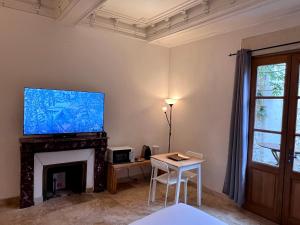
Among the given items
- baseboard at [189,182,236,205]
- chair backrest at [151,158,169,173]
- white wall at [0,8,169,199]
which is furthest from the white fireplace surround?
baseboard at [189,182,236,205]

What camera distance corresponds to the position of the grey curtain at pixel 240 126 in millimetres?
3363

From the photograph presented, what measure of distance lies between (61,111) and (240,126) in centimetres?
268

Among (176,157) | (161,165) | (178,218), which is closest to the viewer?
(178,218)

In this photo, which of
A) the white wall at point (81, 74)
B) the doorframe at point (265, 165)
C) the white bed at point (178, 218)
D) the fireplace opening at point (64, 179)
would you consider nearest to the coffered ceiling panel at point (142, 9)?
the white wall at point (81, 74)

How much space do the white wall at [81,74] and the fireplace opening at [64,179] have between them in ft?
1.49

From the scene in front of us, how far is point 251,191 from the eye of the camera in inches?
135

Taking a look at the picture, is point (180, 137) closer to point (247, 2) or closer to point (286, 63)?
point (286, 63)

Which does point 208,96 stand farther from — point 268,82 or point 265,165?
point 265,165

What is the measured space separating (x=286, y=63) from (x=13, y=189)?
423cm

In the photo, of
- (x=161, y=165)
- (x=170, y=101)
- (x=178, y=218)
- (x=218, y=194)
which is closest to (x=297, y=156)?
(x=218, y=194)

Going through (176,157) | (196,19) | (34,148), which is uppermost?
(196,19)

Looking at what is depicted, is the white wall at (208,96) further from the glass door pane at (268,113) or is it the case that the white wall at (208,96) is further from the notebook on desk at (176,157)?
the notebook on desk at (176,157)

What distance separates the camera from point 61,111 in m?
3.44

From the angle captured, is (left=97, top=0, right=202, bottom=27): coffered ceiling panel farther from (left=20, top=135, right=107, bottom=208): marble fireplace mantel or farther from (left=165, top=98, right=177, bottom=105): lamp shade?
(left=20, top=135, right=107, bottom=208): marble fireplace mantel
